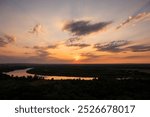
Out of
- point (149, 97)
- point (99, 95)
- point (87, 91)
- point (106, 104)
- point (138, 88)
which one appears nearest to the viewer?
point (106, 104)

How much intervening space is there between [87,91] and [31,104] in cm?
1144

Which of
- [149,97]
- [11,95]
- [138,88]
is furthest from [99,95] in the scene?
[11,95]

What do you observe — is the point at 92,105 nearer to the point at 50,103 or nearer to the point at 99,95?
the point at 50,103

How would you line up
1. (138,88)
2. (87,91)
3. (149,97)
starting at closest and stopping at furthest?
(149,97) → (87,91) → (138,88)

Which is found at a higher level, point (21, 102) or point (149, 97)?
point (21, 102)

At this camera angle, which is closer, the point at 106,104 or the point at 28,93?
the point at 106,104

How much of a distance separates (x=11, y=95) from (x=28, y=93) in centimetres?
141

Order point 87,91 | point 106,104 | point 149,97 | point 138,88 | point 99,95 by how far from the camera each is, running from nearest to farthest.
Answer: point 106,104, point 149,97, point 99,95, point 87,91, point 138,88

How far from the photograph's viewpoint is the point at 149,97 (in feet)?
56.3

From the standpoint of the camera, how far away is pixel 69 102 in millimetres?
9070

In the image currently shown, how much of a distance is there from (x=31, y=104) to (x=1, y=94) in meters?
9.90

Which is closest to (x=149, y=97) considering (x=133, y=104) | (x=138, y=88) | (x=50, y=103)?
(x=138, y=88)

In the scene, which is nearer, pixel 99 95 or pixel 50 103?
pixel 50 103

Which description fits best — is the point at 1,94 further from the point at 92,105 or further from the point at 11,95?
the point at 92,105
